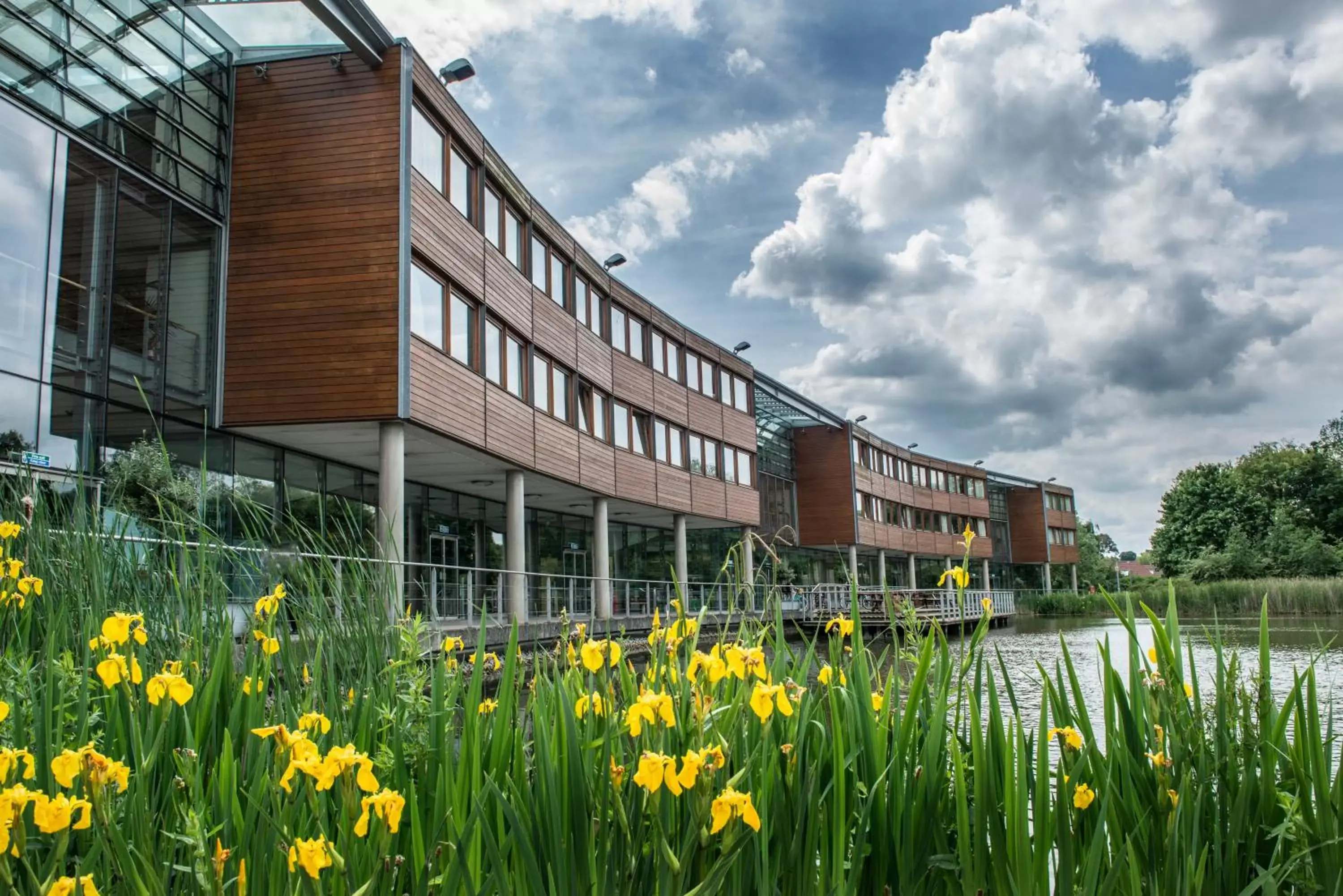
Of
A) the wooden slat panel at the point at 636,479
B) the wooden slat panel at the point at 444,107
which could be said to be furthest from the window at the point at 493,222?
the wooden slat panel at the point at 636,479

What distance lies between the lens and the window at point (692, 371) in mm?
32031

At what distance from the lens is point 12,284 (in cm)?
1225

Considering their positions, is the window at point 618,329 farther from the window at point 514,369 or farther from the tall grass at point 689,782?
the tall grass at point 689,782

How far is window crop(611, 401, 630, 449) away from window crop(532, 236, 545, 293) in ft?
14.7

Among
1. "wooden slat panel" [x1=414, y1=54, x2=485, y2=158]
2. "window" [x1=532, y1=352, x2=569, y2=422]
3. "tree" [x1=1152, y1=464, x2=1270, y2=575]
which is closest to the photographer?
"wooden slat panel" [x1=414, y1=54, x2=485, y2=158]

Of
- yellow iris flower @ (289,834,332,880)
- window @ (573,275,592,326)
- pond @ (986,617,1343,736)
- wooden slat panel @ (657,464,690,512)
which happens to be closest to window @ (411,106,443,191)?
A: window @ (573,275,592,326)

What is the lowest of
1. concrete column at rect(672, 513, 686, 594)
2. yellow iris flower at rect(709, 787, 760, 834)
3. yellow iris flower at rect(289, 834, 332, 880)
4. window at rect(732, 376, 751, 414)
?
yellow iris flower at rect(289, 834, 332, 880)

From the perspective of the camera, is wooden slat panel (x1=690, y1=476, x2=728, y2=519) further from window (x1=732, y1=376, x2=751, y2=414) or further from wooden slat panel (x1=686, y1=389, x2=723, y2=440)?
window (x1=732, y1=376, x2=751, y2=414)

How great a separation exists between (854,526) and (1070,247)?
25.3 m

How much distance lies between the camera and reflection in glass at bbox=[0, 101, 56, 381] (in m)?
12.1

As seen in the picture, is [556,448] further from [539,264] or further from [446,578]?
[446,578]

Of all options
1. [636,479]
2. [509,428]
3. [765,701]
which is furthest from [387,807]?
[636,479]

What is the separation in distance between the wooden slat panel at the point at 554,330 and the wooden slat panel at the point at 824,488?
2188 centimetres

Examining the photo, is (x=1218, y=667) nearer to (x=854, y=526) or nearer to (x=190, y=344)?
(x=190, y=344)
